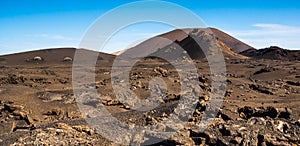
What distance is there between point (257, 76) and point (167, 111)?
19.4 metres

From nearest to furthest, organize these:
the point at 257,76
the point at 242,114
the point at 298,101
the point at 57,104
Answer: the point at 242,114 → the point at 57,104 → the point at 298,101 → the point at 257,76

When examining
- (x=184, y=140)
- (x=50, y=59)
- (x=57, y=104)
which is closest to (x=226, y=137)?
(x=184, y=140)

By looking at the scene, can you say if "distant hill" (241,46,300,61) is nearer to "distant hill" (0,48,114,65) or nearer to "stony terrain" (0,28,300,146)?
"distant hill" (0,48,114,65)

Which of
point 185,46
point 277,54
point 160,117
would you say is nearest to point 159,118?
point 160,117

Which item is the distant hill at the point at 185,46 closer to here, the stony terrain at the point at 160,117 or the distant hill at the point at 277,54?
the distant hill at the point at 277,54

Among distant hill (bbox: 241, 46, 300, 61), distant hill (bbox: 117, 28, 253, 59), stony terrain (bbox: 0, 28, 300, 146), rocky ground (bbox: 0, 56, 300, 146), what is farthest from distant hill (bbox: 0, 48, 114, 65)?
rocky ground (bbox: 0, 56, 300, 146)

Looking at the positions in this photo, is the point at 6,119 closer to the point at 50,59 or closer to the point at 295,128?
the point at 295,128

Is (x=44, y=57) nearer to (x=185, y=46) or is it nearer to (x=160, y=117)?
(x=185, y=46)

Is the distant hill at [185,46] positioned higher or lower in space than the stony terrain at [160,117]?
higher

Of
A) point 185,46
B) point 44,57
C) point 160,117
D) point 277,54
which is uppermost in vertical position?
point 185,46

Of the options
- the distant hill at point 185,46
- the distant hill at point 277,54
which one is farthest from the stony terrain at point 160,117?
the distant hill at point 277,54

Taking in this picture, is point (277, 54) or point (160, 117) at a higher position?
point (277, 54)

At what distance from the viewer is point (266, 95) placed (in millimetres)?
17188

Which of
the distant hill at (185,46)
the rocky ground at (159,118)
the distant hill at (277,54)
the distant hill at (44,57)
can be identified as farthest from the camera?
the distant hill at (277,54)
